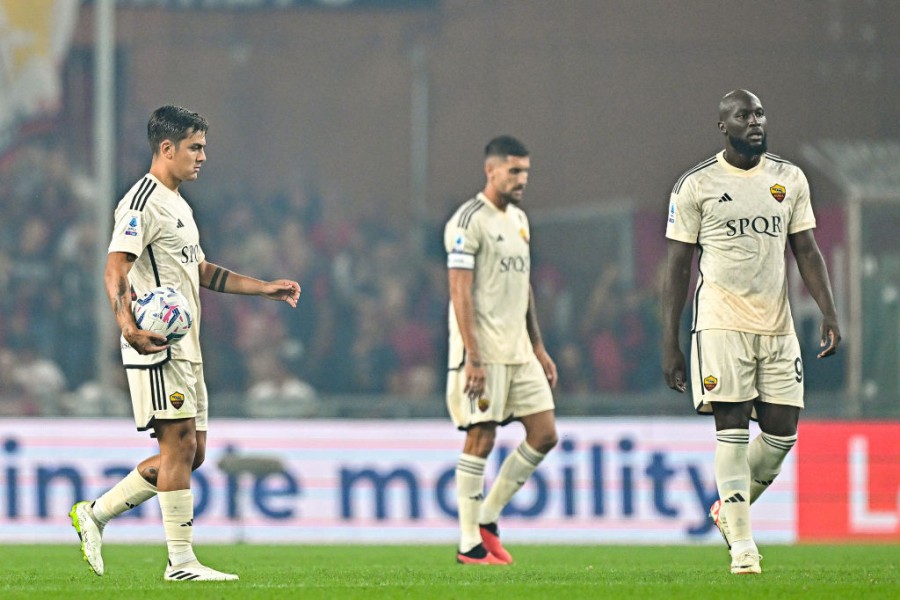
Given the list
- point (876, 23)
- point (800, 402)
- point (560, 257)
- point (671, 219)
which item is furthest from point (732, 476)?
point (876, 23)

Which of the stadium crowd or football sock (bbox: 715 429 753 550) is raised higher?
the stadium crowd

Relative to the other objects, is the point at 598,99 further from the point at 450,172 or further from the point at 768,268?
the point at 768,268

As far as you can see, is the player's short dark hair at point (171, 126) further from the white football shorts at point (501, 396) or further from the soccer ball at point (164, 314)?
the white football shorts at point (501, 396)

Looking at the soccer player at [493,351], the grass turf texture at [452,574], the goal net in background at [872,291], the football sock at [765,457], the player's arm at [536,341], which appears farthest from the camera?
the goal net in background at [872,291]

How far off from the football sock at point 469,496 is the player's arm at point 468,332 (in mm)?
381

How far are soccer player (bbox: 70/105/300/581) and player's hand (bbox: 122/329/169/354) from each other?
53mm

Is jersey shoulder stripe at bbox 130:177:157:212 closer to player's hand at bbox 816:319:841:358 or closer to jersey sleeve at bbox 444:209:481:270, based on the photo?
jersey sleeve at bbox 444:209:481:270

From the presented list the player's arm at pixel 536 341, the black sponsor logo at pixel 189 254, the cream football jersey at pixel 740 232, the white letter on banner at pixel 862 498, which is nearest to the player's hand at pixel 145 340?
the black sponsor logo at pixel 189 254

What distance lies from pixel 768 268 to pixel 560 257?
8946 millimetres

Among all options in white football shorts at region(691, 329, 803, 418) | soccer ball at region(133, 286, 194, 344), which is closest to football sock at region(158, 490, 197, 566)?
soccer ball at region(133, 286, 194, 344)

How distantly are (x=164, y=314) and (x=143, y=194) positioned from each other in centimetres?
55

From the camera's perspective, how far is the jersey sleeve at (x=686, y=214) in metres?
7.24

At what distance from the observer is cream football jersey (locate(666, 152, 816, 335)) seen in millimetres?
7207

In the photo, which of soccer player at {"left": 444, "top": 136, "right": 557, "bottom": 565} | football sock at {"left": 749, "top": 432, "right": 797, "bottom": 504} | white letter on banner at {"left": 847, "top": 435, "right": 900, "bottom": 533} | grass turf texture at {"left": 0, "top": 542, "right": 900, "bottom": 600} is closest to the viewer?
grass turf texture at {"left": 0, "top": 542, "right": 900, "bottom": 600}
